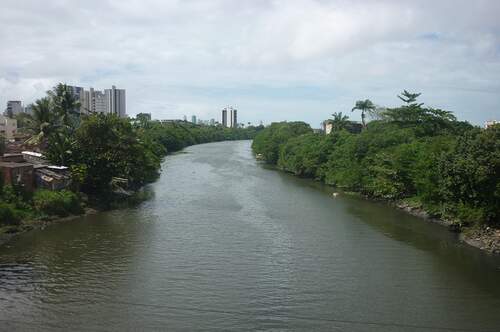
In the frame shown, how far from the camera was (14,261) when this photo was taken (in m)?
23.3

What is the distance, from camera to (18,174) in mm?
31594

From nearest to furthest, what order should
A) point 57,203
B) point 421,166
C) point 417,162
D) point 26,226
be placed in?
point 26,226 < point 57,203 < point 421,166 < point 417,162

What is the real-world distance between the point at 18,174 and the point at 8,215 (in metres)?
3.96

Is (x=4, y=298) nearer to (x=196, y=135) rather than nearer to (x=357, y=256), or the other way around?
(x=357, y=256)

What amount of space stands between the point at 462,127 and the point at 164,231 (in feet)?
118

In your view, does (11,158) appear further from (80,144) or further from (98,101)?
(98,101)

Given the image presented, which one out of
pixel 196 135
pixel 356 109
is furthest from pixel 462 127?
pixel 196 135

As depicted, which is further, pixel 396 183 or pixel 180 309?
pixel 396 183

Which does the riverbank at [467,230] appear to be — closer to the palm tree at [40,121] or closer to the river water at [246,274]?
the river water at [246,274]

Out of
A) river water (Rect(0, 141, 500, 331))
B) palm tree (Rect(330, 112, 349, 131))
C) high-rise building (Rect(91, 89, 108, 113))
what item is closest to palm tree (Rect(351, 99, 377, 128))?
palm tree (Rect(330, 112, 349, 131))

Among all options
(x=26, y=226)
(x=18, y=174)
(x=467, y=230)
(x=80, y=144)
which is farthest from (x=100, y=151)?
(x=467, y=230)

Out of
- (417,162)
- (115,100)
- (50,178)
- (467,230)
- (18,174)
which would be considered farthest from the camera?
(115,100)

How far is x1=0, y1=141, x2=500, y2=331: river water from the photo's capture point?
57.0 ft

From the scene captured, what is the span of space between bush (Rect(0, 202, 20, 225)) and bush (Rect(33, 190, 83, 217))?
2178mm
